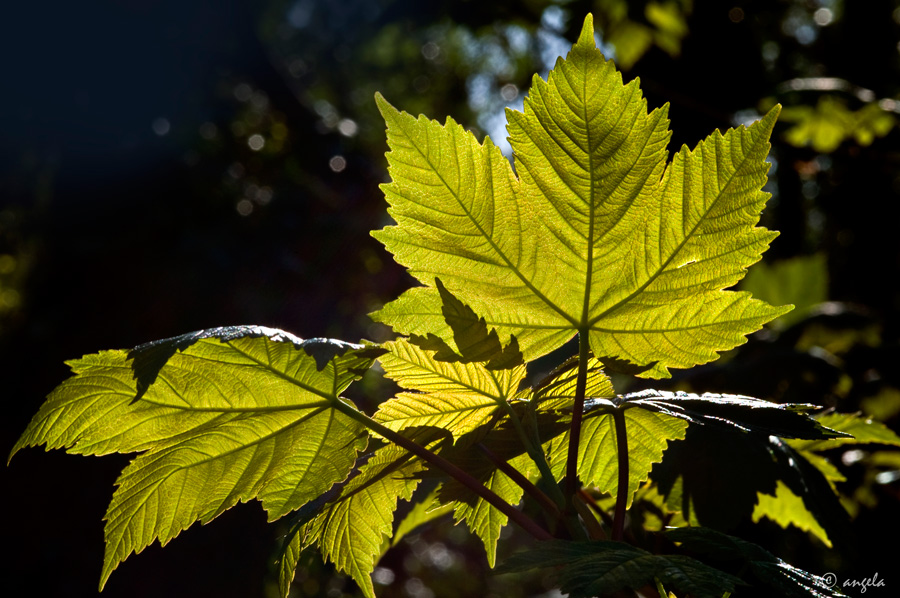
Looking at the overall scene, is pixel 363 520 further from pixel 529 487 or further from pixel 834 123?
pixel 834 123

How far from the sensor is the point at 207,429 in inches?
23.0

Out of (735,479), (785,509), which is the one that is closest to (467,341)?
(735,479)

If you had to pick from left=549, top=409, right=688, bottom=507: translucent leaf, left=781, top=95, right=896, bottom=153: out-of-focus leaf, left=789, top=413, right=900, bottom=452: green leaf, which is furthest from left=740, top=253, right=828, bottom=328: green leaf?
left=549, top=409, right=688, bottom=507: translucent leaf

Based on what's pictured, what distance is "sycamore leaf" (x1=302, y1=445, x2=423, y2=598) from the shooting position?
0.59 m

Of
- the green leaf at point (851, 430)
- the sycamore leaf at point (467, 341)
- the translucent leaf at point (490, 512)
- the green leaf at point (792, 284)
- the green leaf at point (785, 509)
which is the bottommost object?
the green leaf at point (785, 509)

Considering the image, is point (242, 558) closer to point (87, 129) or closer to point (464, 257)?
point (87, 129)

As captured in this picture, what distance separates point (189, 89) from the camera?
→ 4422 millimetres

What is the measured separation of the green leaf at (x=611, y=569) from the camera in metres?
0.39

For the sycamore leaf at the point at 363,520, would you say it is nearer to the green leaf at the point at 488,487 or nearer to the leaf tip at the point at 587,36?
the green leaf at the point at 488,487

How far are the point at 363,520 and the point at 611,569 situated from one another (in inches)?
11.1

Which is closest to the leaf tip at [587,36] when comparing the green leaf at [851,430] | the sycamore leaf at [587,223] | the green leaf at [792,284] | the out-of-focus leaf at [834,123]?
the sycamore leaf at [587,223]

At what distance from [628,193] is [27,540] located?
455 centimetres

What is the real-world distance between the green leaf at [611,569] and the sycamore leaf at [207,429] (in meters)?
0.21

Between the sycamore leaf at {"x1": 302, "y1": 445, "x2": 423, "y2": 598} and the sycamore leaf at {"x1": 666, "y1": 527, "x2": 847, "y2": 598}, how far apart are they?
0.24m
